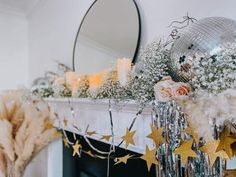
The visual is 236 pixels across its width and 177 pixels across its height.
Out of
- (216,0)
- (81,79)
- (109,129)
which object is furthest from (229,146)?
(81,79)

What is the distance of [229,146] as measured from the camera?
25.1 inches

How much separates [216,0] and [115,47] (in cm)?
72

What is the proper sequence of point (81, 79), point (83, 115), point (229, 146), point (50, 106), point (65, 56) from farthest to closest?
point (65, 56)
point (50, 106)
point (83, 115)
point (81, 79)
point (229, 146)

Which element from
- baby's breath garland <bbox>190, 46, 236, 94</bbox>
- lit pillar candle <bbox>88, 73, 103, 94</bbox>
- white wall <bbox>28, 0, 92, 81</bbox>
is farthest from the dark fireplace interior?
white wall <bbox>28, 0, 92, 81</bbox>

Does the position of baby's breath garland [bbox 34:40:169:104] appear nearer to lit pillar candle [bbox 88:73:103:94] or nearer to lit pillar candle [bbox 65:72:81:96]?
lit pillar candle [bbox 88:73:103:94]

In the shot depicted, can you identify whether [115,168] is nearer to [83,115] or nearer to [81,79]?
[83,115]

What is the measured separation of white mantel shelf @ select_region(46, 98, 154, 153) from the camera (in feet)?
3.58

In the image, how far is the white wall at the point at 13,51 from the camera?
3.38 metres

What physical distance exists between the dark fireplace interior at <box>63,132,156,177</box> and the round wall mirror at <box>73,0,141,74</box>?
514 mm

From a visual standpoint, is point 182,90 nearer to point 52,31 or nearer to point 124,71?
point 124,71

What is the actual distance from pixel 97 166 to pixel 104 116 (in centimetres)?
40

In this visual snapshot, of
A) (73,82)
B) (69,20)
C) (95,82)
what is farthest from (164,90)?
(69,20)

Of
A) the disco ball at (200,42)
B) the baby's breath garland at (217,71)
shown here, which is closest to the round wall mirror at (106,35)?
the disco ball at (200,42)

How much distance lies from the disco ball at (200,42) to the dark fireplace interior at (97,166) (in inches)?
21.6
